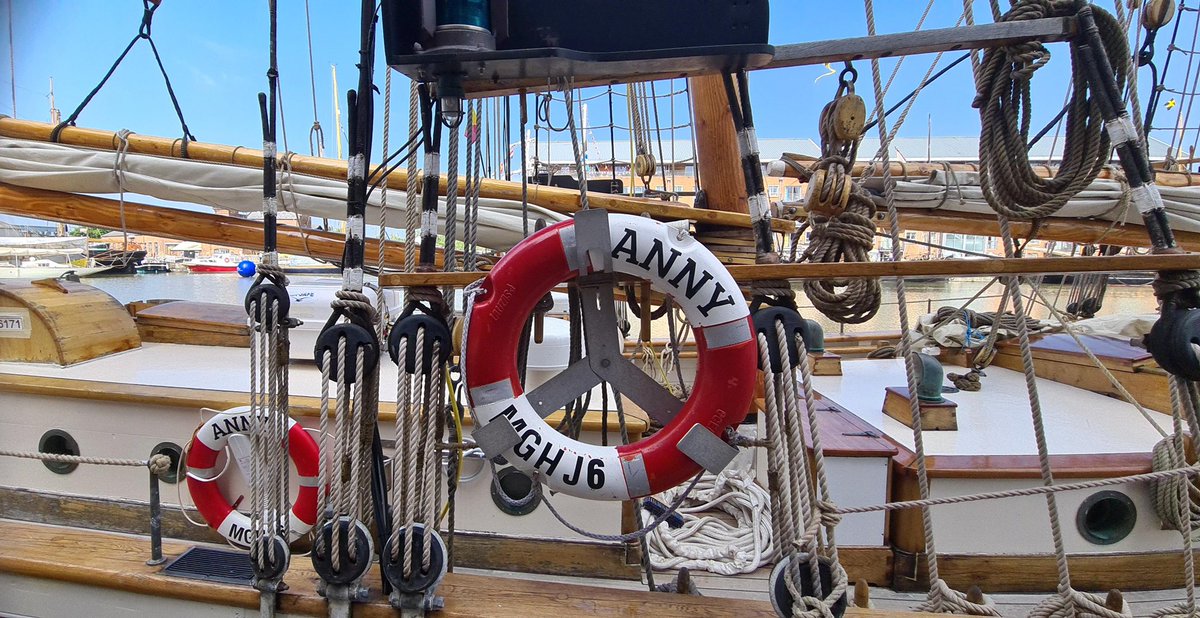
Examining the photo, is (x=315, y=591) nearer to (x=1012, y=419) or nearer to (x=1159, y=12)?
(x=1012, y=419)

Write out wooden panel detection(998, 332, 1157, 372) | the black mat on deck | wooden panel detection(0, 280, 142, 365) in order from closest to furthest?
the black mat on deck < wooden panel detection(0, 280, 142, 365) < wooden panel detection(998, 332, 1157, 372)

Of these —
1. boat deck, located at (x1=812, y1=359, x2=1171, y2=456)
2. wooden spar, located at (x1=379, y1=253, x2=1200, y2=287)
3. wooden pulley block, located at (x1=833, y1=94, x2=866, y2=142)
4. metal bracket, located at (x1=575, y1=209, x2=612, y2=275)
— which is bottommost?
boat deck, located at (x1=812, y1=359, x2=1171, y2=456)

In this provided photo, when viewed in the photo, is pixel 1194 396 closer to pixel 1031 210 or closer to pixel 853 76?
pixel 1031 210

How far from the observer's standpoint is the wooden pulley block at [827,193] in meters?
1.29

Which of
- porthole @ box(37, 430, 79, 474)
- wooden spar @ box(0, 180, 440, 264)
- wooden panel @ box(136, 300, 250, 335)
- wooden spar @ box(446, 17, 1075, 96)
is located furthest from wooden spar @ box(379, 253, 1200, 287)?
wooden panel @ box(136, 300, 250, 335)

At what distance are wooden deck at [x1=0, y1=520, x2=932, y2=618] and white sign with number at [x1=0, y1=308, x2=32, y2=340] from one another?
163 cm

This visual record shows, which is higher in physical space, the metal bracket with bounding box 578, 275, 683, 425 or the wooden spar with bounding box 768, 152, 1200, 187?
the wooden spar with bounding box 768, 152, 1200, 187

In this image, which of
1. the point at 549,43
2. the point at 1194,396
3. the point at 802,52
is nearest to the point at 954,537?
the point at 1194,396

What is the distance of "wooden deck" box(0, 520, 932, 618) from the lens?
1.27 meters

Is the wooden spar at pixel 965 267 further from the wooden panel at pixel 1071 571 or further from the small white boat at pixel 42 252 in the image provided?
the small white boat at pixel 42 252

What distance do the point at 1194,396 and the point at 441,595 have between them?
165 centimetres

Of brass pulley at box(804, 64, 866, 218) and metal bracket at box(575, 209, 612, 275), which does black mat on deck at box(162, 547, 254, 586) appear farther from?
brass pulley at box(804, 64, 866, 218)

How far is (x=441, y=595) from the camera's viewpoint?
1312 mm

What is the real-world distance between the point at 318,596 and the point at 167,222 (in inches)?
98.0
